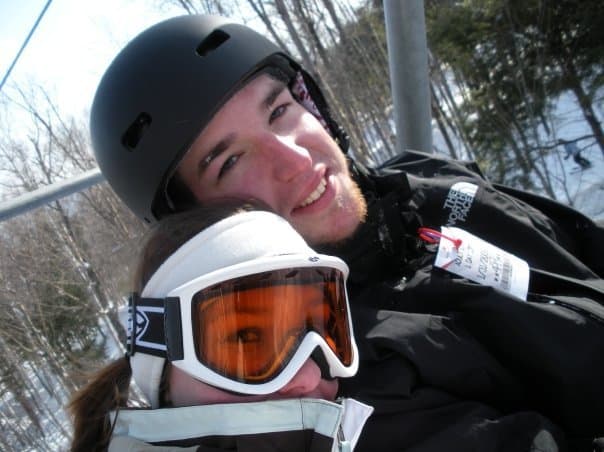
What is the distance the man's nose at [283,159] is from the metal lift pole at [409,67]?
700 mm

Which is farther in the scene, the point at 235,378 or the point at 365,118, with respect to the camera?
the point at 365,118

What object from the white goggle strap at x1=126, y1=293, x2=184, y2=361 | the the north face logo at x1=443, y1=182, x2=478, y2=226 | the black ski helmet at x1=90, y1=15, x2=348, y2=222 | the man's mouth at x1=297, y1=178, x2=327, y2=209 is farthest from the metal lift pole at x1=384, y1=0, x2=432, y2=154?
the white goggle strap at x1=126, y1=293, x2=184, y2=361

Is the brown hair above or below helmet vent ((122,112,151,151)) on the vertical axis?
below

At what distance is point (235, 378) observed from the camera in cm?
99

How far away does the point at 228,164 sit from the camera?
1454 mm

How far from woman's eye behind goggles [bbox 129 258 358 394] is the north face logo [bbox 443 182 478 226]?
0.73 metres

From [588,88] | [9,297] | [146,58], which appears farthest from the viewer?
[588,88]

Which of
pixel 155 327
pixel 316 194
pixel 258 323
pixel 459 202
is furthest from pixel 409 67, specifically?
pixel 155 327

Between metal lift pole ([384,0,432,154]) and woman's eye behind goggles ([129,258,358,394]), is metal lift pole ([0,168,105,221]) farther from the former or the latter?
metal lift pole ([384,0,432,154])

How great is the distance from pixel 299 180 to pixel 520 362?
2.87 ft

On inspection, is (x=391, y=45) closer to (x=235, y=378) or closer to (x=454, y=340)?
(x=454, y=340)

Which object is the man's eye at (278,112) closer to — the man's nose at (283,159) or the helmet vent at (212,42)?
the man's nose at (283,159)

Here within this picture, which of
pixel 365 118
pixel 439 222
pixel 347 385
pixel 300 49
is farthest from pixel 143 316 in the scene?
pixel 365 118

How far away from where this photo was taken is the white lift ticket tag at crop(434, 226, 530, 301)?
136cm
